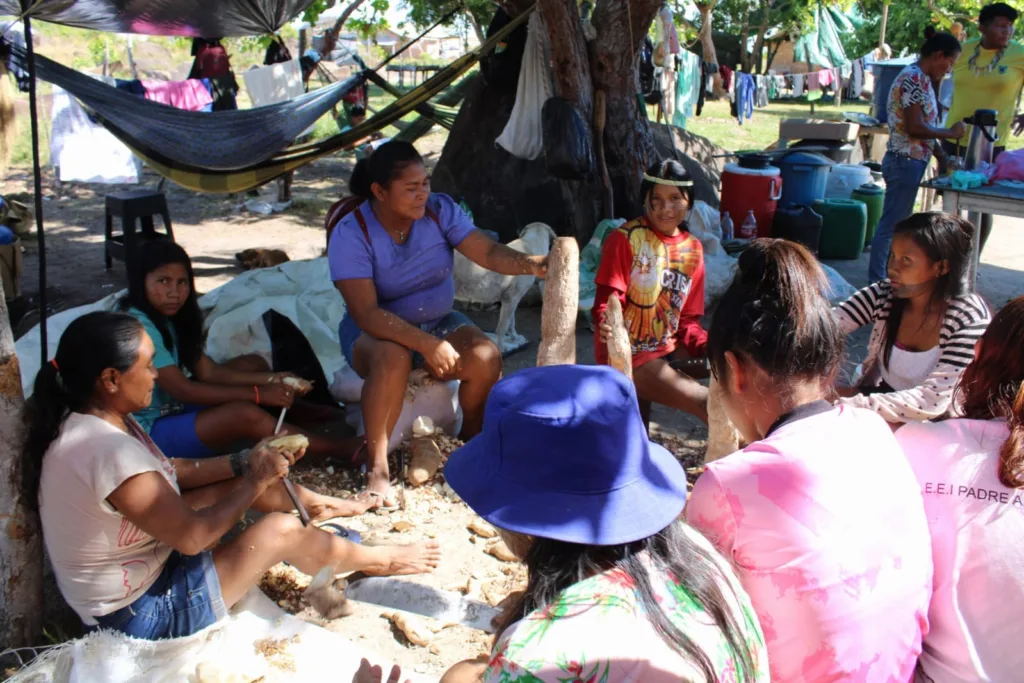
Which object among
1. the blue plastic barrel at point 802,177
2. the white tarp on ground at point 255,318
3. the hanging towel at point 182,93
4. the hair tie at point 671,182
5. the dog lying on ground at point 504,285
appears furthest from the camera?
the hanging towel at point 182,93

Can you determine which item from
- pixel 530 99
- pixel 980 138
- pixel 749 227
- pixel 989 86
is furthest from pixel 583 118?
pixel 989 86

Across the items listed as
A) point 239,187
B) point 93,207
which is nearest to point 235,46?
point 93,207

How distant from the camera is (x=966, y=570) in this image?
1.56 m

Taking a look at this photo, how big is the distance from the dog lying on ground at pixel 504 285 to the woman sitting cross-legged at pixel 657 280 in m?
1.24

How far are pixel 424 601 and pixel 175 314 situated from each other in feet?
4.77

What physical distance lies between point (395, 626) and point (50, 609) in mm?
1038

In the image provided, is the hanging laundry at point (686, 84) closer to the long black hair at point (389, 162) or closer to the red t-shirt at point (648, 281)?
the red t-shirt at point (648, 281)

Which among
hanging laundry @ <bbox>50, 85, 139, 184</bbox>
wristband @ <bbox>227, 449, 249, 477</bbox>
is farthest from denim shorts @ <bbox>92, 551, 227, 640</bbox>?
hanging laundry @ <bbox>50, 85, 139, 184</bbox>

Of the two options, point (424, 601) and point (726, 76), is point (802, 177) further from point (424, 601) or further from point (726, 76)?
point (726, 76)

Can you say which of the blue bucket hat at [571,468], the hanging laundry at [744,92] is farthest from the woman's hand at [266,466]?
the hanging laundry at [744,92]

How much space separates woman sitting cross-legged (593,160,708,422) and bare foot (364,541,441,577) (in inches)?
40.6

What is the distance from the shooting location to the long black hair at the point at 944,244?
283 cm

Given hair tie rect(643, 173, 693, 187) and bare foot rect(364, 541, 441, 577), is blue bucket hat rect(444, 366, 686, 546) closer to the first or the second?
bare foot rect(364, 541, 441, 577)

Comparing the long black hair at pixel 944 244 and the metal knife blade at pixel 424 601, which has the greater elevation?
the long black hair at pixel 944 244
